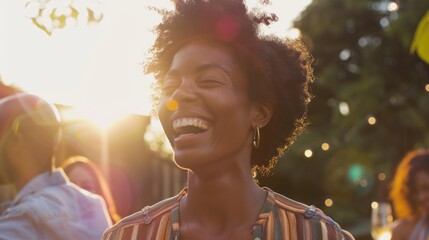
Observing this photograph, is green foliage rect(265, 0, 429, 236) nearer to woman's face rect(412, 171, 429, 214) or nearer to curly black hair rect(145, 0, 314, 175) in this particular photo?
woman's face rect(412, 171, 429, 214)

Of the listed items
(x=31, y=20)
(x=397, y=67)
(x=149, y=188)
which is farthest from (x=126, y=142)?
(x=31, y=20)

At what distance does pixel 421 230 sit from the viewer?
291 inches

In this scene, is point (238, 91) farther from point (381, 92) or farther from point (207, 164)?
point (381, 92)

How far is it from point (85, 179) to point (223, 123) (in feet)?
11.7

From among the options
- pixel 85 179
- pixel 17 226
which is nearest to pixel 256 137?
pixel 17 226

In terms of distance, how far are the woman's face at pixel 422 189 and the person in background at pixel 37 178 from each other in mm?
3355

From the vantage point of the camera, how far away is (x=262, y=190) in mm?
3676

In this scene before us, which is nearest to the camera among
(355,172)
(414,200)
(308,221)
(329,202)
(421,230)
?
(308,221)

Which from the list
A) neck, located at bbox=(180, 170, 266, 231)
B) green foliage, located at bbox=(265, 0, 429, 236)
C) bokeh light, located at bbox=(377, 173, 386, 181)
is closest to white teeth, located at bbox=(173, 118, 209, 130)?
neck, located at bbox=(180, 170, 266, 231)

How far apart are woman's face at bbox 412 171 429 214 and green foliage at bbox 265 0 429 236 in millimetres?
18322

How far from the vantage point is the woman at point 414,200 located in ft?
24.4

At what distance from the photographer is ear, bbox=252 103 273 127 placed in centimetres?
370

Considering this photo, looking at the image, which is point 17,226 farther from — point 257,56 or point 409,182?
point 409,182

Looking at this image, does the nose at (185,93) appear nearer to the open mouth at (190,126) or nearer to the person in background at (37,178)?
the open mouth at (190,126)
